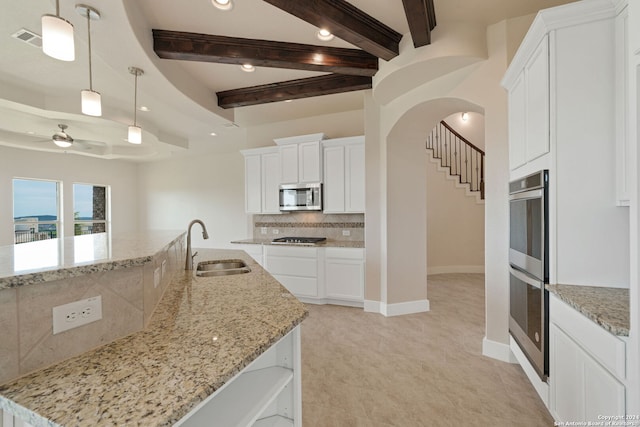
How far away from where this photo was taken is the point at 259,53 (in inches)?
111

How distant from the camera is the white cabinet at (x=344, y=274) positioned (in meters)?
3.94

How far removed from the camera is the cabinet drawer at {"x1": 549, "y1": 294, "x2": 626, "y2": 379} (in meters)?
1.14

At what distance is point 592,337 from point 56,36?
3.00 meters

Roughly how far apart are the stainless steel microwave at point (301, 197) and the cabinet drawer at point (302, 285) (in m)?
1.05

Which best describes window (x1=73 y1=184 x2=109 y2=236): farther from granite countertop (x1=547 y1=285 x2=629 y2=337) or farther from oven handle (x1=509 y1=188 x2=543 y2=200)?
granite countertop (x1=547 y1=285 x2=629 y2=337)

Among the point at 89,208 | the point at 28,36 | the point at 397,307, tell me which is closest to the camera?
the point at 28,36

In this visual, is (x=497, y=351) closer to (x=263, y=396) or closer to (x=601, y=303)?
(x=601, y=303)

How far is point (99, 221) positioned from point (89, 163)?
1.47 meters

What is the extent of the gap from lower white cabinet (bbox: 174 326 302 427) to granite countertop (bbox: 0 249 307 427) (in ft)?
0.38

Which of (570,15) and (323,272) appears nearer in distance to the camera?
(570,15)

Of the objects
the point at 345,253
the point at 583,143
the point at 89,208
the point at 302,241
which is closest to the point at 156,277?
the point at 583,143

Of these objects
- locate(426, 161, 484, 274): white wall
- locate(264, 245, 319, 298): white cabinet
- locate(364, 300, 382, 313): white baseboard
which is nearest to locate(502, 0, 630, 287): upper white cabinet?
locate(364, 300, 382, 313): white baseboard

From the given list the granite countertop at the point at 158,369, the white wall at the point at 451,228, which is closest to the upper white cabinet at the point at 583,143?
the granite countertop at the point at 158,369

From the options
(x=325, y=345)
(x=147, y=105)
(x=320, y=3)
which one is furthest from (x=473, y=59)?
(x=147, y=105)
